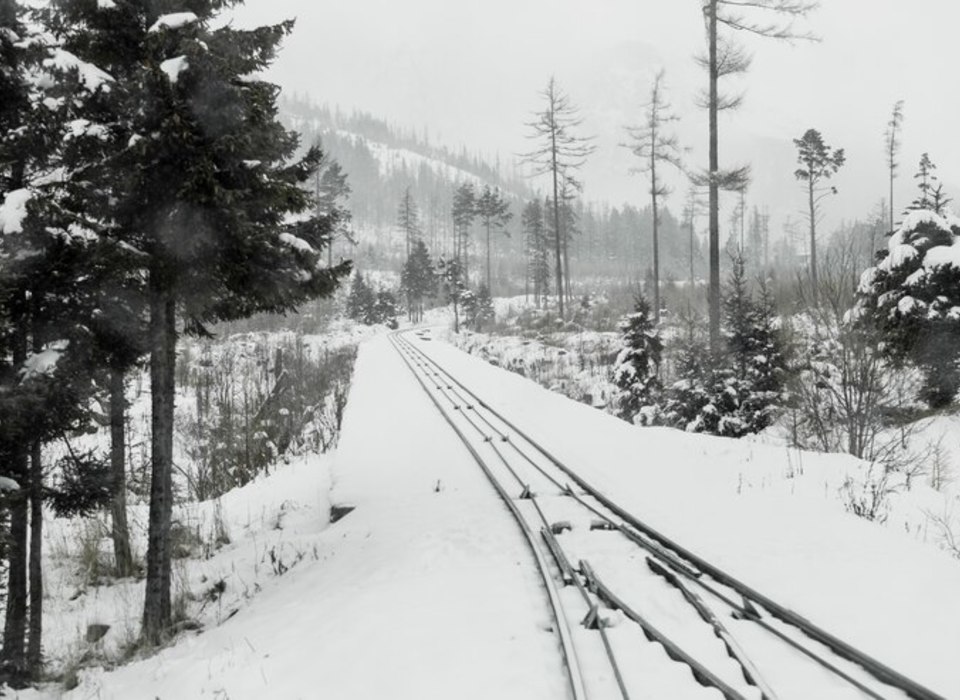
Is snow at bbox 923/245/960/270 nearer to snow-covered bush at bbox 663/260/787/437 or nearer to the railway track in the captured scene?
snow-covered bush at bbox 663/260/787/437

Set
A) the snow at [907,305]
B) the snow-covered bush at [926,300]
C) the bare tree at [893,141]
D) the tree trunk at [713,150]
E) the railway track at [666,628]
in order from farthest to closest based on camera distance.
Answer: the bare tree at [893,141]
the tree trunk at [713,150]
the snow at [907,305]
the snow-covered bush at [926,300]
the railway track at [666,628]

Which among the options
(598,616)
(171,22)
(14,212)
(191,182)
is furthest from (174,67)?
(598,616)

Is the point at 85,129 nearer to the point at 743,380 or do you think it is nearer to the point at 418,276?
the point at 743,380

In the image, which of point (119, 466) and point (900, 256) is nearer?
point (119, 466)

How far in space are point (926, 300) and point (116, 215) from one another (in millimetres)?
14824

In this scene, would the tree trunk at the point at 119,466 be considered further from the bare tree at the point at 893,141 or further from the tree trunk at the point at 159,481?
the bare tree at the point at 893,141

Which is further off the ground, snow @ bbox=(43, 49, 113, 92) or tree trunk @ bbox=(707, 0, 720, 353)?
tree trunk @ bbox=(707, 0, 720, 353)

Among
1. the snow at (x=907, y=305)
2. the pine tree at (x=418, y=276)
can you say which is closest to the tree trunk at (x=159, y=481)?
the snow at (x=907, y=305)

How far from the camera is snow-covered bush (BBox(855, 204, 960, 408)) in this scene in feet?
40.0

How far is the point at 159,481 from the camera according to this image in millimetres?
6609

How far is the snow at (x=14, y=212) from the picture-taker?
5.18 m

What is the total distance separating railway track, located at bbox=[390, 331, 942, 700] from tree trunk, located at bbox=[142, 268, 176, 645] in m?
4.03

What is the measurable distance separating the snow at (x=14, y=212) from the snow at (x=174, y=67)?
5.44 ft

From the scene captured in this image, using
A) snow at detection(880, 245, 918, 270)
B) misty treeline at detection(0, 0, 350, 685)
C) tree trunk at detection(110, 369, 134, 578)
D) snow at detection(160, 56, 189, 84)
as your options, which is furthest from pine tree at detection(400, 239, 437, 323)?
snow at detection(160, 56, 189, 84)
